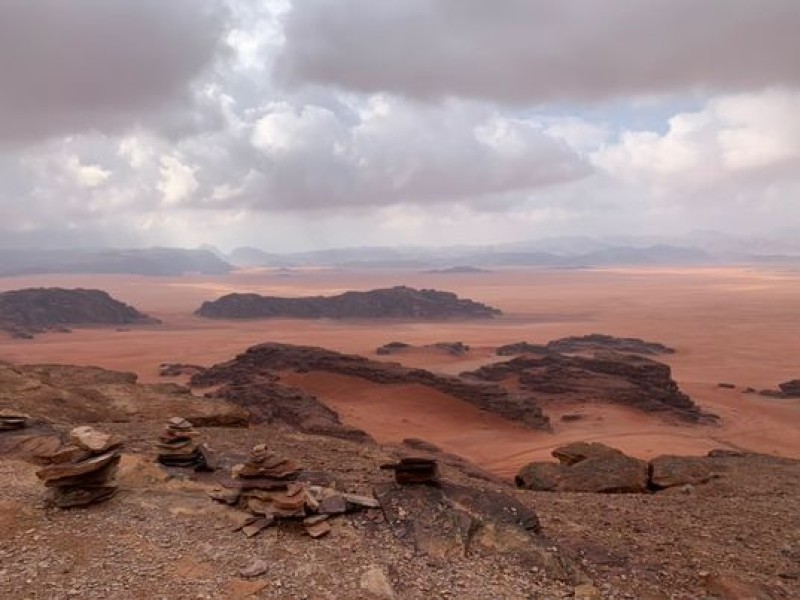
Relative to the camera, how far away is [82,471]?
10.9 meters

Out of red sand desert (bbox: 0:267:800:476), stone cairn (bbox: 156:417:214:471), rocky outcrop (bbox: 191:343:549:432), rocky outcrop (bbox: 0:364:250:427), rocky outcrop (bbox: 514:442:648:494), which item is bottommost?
red sand desert (bbox: 0:267:800:476)

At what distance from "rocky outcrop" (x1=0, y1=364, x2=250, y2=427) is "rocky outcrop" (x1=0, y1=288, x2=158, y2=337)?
76.9 meters

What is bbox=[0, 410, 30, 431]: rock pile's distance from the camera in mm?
14766

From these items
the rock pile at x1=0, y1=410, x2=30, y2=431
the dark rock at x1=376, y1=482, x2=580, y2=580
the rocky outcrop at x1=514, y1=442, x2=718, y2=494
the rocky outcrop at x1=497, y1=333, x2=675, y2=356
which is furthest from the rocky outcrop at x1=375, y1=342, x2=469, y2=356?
the dark rock at x1=376, y1=482, x2=580, y2=580

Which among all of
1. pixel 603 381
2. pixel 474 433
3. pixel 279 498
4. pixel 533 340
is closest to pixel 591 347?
pixel 533 340

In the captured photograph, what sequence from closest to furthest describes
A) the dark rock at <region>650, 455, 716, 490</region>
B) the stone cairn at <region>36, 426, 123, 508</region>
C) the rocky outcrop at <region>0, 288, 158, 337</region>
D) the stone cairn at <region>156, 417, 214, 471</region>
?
the stone cairn at <region>36, 426, 123, 508</region> → the stone cairn at <region>156, 417, 214, 471</region> → the dark rock at <region>650, 455, 716, 490</region> → the rocky outcrop at <region>0, 288, 158, 337</region>

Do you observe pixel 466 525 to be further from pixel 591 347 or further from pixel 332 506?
pixel 591 347

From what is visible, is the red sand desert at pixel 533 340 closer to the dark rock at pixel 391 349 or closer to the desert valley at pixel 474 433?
the desert valley at pixel 474 433

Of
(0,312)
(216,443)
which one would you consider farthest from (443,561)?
(0,312)

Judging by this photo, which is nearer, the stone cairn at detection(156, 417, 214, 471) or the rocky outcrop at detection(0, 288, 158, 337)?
the stone cairn at detection(156, 417, 214, 471)

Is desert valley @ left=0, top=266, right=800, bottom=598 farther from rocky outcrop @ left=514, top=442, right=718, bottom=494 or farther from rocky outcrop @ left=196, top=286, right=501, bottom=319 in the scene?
rocky outcrop @ left=196, top=286, right=501, bottom=319

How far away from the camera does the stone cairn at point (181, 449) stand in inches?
503

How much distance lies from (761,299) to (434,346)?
93.6m

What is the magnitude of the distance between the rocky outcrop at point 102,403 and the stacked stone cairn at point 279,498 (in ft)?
26.6
